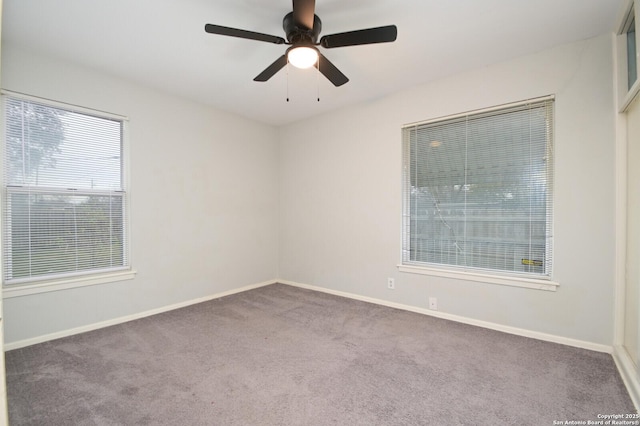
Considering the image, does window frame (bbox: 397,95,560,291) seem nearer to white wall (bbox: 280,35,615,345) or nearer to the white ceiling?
white wall (bbox: 280,35,615,345)

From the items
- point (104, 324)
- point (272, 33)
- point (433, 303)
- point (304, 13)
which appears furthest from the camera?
point (433, 303)

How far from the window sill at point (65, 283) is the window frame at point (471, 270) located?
3.01 m

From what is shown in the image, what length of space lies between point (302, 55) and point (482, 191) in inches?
85.6

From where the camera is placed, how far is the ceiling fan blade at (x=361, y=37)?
201 cm

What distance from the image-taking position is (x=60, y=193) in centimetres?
290

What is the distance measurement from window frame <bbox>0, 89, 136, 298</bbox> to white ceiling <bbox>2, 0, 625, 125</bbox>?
425 millimetres

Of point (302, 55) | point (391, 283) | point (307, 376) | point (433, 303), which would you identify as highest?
point (302, 55)

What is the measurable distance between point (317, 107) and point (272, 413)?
11.3ft

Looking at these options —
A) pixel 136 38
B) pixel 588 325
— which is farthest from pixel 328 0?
pixel 588 325

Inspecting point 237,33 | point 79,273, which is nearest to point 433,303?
point 237,33

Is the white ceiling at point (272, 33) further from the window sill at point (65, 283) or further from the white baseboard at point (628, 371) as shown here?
the white baseboard at point (628, 371)

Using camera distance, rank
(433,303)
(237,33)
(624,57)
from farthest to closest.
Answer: (433,303) < (624,57) < (237,33)

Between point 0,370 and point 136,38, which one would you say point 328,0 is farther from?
point 0,370

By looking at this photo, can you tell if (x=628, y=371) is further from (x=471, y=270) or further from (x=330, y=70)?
(x=330, y=70)
